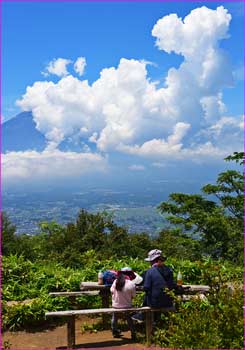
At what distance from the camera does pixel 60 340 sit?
7.36 metres

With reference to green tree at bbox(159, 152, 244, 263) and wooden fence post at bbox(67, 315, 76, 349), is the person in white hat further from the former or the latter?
green tree at bbox(159, 152, 244, 263)

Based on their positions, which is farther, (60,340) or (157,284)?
(60,340)

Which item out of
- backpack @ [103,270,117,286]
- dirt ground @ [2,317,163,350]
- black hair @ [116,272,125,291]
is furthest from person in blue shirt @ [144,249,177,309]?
backpack @ [103,270,117,286]

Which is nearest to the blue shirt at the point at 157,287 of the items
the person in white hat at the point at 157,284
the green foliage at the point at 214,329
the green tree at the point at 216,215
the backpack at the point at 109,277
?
the person in white hat at the point at 157,284

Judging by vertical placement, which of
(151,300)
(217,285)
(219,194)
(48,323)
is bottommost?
(48,323)

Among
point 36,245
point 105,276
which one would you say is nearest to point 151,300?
point 105,276

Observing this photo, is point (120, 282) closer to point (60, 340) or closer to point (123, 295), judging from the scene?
point (123, 295)

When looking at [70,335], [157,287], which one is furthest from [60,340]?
[157,287]

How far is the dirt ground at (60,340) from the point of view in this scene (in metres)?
6.78

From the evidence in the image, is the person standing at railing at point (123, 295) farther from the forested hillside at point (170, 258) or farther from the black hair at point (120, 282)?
the forested hillside at point (170, 258)

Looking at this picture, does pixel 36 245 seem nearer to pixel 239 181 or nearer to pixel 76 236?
pixel 76 236

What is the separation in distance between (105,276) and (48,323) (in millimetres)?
1299

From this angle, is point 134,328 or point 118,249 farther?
point 118,249

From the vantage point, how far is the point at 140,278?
297 inches
